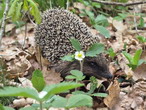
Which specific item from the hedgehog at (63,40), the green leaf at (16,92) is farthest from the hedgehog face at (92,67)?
the green leaf at (16,92)

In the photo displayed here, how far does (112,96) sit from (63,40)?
1.16m

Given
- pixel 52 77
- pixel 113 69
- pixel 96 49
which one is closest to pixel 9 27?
pixel 52 77

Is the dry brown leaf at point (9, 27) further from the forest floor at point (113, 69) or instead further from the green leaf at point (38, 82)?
the green leaf at point (38, 82)

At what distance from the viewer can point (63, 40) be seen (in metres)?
3.83

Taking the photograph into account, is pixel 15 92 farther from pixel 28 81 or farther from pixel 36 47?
pixel 36 47

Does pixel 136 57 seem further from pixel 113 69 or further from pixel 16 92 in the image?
pixel 16 92

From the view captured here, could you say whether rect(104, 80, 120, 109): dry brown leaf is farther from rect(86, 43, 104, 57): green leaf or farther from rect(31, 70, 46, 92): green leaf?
rect(31, 70, 46, 92): green leaf

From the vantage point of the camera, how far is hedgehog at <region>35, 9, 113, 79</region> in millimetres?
3613

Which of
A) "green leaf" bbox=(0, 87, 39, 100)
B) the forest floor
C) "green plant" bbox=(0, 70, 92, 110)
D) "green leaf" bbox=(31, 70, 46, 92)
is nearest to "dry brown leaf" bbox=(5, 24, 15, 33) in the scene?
the forest floor

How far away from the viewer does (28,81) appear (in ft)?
10.8

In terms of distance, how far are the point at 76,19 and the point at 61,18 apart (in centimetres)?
18

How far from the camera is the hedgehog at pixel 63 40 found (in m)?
3.61

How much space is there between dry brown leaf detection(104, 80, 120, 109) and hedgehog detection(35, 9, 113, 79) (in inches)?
20.5

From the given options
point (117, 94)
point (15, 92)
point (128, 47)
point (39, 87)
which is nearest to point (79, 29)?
point (128, 47)
